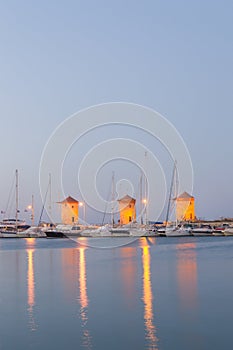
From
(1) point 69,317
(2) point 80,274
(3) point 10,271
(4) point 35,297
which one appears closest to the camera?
(1) point 69,317

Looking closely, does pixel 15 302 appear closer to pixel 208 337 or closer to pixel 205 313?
pixel 205 313

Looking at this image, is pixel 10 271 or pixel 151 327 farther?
pixel 10 271

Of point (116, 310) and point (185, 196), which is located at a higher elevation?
point (185, 196)

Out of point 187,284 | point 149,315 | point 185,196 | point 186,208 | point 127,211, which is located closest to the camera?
point 149,315

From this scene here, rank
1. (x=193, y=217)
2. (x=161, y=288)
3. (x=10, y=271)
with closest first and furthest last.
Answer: (x=161, y=288), (x=10, y=271), (x=193, y=217)

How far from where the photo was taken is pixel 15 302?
53.3 feet

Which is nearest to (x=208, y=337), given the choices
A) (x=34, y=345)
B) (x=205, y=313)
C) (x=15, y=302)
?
(x=205, y=313)

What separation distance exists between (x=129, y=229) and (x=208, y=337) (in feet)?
206

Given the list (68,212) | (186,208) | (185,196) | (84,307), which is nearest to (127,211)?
(68,212)

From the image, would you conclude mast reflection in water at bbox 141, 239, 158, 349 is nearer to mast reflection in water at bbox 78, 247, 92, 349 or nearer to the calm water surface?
the calm water surface

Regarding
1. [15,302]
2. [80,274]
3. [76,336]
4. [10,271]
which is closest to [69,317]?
[76,336]

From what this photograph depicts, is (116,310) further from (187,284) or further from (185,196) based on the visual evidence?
(185,196)

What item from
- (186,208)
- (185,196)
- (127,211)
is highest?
(185,196)

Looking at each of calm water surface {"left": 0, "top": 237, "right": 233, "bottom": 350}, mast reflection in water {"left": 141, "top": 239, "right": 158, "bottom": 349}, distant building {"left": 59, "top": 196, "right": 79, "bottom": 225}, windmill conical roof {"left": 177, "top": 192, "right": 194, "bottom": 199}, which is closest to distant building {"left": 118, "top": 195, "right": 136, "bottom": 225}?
distant building {"left": 59, "top": 196, "right": 79, "bottom": 225}
